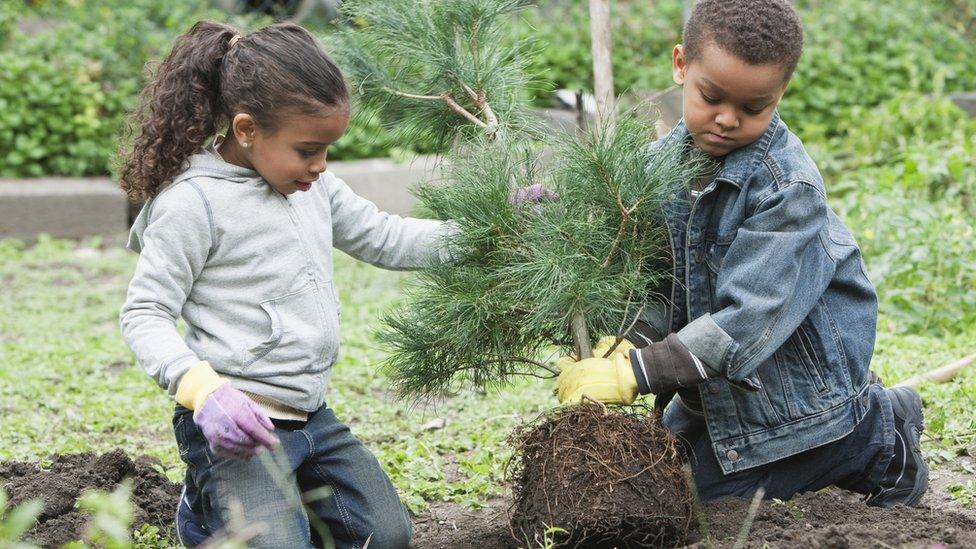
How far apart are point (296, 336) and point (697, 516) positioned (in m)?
0.98

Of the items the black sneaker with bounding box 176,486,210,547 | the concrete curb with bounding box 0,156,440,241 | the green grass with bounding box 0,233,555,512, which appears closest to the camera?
the black sneaker with bounding box 176,486,210,547

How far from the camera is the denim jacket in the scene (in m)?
2.25

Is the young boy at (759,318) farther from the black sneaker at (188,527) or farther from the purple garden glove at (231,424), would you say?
the black sneaker at (188,527)

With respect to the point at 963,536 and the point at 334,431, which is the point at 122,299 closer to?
the point at 334,431

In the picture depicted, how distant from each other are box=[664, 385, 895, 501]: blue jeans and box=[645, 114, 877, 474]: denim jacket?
8 centimetres

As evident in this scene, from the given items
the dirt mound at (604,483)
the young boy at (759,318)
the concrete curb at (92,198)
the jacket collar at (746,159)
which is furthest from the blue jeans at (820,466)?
the concrete curb at (92,198)

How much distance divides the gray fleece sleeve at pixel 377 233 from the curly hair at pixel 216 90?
385mm

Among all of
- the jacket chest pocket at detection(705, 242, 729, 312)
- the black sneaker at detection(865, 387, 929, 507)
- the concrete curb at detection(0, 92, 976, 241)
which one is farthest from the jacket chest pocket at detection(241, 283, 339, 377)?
the concrete curb at detection(0, 92, 976, 241)

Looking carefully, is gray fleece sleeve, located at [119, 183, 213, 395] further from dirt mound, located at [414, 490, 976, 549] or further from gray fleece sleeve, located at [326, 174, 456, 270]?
dirt mound, located at [414, 490, 976, 549]

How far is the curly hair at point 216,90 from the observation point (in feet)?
7.66

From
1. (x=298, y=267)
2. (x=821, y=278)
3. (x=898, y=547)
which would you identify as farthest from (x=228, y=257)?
(x=898, y=547)

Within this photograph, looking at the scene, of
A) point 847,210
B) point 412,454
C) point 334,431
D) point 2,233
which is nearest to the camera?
point 334,431

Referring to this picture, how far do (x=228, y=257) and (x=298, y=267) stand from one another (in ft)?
0.54

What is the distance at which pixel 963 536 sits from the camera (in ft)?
6.71
